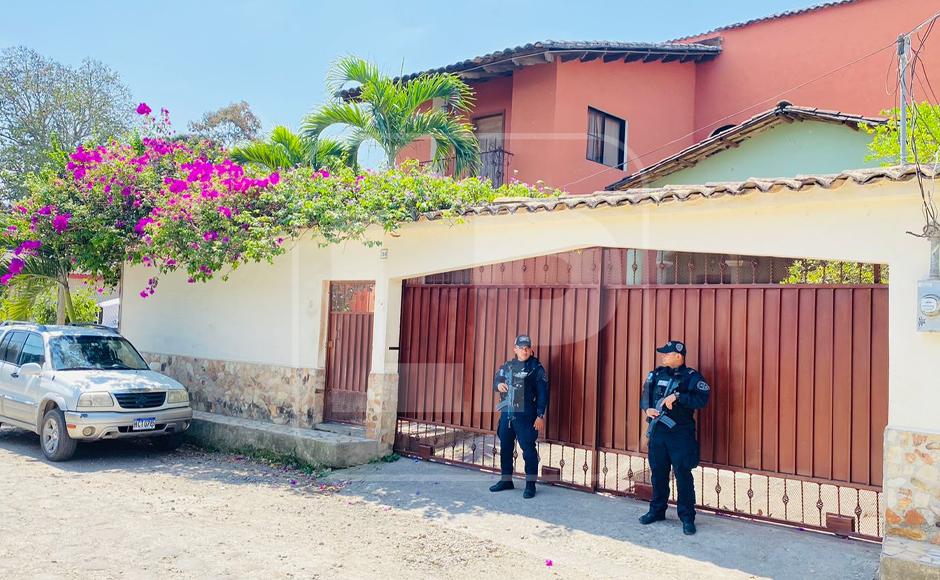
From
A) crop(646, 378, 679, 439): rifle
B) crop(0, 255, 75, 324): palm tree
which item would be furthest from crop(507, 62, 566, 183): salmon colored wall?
crop(0, 255, 75, 324): palm tree

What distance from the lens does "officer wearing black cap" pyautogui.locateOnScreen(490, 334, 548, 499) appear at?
23.0 feet

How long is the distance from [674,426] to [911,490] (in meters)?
1.77

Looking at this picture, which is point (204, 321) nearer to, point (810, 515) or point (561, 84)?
point (561, 84)

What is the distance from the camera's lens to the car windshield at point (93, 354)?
9188 mm

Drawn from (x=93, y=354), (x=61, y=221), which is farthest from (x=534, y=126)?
(x=93, y=354)

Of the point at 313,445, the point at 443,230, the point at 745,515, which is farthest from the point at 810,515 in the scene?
the point at 313,445

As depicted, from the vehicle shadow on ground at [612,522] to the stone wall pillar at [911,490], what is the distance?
12.4 inches

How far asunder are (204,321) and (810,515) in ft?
29.6

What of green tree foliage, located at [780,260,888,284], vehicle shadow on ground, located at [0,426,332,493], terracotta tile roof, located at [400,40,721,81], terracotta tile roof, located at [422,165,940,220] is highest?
terracotta tile roof, located at [400,40,721,81]

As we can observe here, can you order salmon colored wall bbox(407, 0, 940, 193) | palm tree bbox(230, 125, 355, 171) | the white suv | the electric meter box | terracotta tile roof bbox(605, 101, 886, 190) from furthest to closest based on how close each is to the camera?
salmon colored wall bbox(407, 0, 940, 193) → palm tree bbox(230, 125, 355, 171) → terracotta tile roof bbox(605, 101, 886, 190) → the white suv → the electric meter box

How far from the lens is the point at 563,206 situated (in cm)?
695

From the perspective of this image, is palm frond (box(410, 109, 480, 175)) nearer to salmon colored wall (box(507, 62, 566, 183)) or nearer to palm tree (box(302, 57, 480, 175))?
palm tree (box(302, 57, 480, 175))

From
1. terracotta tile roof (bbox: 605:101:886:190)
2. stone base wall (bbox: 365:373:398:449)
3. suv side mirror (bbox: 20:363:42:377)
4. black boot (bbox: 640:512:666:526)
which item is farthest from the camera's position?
terracotta tile roof (bbox: 605:101:886:190)

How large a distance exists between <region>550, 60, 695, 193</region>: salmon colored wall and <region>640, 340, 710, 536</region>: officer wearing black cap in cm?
789
